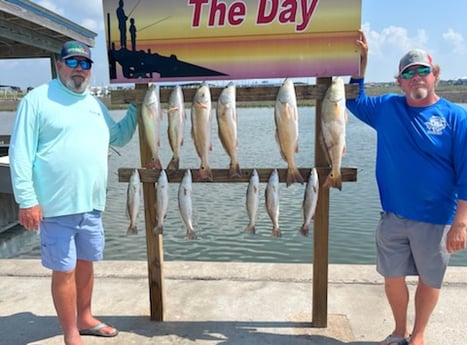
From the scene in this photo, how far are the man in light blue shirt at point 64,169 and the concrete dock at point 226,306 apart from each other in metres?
0.66

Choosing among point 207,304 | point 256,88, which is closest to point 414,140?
point 256,88

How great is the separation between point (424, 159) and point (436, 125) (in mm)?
216

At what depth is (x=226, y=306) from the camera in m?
3.70

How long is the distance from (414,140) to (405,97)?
1.09 ft

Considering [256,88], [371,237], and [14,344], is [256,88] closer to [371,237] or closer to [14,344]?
[14,344]

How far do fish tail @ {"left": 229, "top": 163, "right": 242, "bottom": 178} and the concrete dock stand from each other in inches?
48.0

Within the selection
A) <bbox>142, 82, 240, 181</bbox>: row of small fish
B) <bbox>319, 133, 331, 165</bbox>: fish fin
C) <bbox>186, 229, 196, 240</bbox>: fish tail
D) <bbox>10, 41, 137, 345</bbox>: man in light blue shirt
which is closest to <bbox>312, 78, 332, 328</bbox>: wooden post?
<bbox>319, 133, 331, 165</bbox>: fish fin

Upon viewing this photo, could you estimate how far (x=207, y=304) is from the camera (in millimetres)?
3729

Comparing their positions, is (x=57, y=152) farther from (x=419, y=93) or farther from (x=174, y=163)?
(x=419, y=93)

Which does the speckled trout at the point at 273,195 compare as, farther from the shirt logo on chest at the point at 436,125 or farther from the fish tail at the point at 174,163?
the shirt logo on chest at the point at 436,125

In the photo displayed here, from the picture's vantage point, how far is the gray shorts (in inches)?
105

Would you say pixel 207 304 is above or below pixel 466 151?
below

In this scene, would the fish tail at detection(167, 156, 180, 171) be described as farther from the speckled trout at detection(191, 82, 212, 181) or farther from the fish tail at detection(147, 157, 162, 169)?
the speckled trout at detection(191, 82, 212, 181)

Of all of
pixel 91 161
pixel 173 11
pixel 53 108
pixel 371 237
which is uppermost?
pixel 173 11
